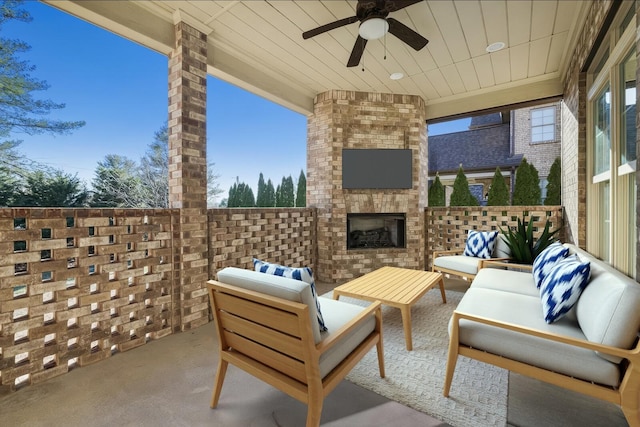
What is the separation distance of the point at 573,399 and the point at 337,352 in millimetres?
1415

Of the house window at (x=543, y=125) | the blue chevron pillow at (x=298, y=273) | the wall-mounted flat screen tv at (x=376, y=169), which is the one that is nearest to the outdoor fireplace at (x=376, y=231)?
the wall-mounted flat screen tv at (x=376, y=169)

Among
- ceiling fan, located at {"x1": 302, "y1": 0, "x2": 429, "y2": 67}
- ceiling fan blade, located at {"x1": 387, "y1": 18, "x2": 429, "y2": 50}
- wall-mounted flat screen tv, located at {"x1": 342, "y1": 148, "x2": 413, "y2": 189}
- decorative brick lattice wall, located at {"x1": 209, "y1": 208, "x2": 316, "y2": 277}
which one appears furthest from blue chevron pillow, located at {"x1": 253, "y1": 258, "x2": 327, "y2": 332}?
wall-mounted flat screen tv, located at {"x1": 342, "y1": 148, "x2": 413, "y2": 189}

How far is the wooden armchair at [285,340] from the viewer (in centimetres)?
118

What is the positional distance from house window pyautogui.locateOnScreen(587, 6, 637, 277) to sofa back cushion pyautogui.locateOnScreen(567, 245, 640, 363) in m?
0.79

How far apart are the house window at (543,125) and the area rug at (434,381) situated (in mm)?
8092

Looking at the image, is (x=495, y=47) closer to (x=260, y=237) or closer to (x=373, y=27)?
(x=373, y=27)

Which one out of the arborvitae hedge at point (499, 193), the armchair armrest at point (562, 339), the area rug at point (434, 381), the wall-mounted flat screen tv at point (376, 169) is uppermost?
the wall-mounted flat screen tv at point (376, 169)

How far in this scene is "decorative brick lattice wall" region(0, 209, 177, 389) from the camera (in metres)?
1.69

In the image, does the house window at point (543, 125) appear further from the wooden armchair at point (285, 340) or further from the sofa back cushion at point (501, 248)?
the wooden armchair at point (285, 340)

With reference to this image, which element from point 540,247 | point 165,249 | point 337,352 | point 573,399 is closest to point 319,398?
point 337,352

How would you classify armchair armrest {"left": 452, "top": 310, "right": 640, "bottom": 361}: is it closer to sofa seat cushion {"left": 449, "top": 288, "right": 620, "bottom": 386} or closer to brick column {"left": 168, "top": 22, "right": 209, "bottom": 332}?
sofa seat cushion {"left": 449, "top": 288, "right": 620, "bottom": 386}

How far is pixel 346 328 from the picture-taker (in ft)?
4.56

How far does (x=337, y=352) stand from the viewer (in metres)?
1.36

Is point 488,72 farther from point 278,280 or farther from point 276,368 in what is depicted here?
point 276,368
